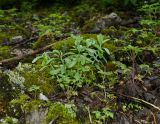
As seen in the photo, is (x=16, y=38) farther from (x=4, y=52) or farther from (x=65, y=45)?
(x=65, y=45)

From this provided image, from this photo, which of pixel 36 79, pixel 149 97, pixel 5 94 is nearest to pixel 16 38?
pixel 36 79

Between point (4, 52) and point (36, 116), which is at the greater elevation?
point (4, 52)

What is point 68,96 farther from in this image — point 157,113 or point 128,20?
point 128,20

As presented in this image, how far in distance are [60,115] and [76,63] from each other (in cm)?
77

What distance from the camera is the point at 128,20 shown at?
590 cm

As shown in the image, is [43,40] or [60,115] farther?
[43,40]

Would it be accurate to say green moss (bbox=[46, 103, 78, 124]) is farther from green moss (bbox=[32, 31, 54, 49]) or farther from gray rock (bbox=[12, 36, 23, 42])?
gray rock (bbox=[12, 36, 23, 42])

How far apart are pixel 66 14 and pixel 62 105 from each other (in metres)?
3.96

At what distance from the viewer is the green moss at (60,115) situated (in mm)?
3090

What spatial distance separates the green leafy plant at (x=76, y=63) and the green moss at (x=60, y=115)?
364mm

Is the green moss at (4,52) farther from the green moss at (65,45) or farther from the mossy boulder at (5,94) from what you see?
the mossy boulder at (5,94)

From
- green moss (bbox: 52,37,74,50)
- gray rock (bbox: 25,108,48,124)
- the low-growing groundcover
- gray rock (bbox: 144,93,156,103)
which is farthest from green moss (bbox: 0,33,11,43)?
gray rock (bbox: 144,93,156,103)

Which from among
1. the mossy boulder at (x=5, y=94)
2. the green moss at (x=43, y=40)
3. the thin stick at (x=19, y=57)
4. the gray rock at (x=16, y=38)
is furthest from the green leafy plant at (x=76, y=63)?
the gray rock at (x=16, y=38)

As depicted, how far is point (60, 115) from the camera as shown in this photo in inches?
123
